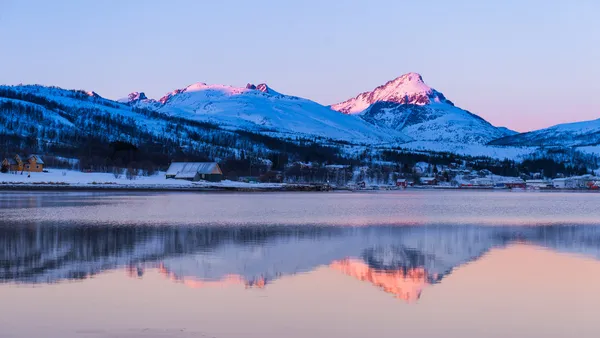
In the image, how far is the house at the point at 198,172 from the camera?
110m

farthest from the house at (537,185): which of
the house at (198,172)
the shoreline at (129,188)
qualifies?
the house at (198,172)

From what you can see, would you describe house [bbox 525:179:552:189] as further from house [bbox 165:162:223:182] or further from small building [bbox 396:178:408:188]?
house [bbox 165:162:223:182]

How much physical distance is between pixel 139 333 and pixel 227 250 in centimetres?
1098

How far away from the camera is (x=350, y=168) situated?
598 feet

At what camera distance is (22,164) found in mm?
99562

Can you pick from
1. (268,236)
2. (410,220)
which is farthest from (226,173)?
(268,236)

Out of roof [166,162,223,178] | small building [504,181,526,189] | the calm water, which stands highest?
roof [166,162,223,178]

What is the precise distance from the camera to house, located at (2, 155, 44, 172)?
324 ft

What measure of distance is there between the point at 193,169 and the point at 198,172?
1605mm

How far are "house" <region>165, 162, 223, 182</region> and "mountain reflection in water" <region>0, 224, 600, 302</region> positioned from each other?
78558mm

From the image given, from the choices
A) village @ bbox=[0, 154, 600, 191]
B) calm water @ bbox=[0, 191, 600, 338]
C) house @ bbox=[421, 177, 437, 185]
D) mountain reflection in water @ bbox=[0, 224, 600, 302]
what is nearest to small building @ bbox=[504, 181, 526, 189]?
village @ bbox=[0, 154, 600, 191]

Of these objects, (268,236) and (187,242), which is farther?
(268,236)

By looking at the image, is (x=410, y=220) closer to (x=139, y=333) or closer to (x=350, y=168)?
(x=139, y=333)

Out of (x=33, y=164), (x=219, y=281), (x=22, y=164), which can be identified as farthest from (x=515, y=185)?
(x=219, y=281)
